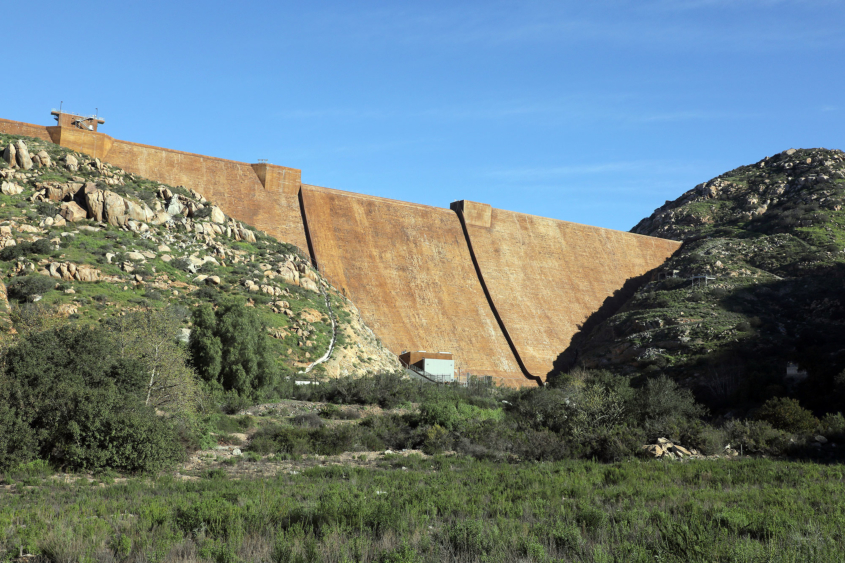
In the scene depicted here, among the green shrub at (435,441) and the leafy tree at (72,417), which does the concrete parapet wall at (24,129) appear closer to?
the leafy tree at (72,417)

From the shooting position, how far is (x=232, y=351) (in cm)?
2531

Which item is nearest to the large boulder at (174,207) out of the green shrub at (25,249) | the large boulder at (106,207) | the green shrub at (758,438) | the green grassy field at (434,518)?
the large boulder at (106,207)

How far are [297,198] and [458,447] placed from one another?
27.6m

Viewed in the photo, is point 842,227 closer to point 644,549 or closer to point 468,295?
point 468,295

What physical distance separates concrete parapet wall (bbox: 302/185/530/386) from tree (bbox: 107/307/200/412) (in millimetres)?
20459

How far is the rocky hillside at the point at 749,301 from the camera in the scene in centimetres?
3294

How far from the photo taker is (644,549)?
7566mm

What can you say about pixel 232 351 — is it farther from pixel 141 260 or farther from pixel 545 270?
pixel 545 270

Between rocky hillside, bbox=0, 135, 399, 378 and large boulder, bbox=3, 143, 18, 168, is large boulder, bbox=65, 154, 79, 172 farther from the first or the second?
large boulder, bbox=3, 143, 18, 168

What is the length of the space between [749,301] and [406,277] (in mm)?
22632

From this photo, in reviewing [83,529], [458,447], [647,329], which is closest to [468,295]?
[647,329]

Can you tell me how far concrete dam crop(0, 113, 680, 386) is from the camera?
39938 millimetres

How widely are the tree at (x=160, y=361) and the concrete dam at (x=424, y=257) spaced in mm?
20452

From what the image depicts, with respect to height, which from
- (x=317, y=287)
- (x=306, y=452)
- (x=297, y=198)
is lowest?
(x=306, y=452)
